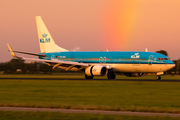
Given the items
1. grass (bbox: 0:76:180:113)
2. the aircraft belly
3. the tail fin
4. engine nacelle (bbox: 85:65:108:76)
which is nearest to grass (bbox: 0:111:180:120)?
grass (bbox: 0:76:180:113)

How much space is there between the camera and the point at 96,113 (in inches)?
581

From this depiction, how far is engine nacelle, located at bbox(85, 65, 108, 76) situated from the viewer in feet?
155

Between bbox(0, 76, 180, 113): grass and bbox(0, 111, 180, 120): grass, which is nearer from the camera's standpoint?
bbox(0, 111, 180, 120): grass

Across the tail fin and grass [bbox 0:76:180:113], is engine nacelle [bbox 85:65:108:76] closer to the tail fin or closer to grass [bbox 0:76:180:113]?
the tail fin

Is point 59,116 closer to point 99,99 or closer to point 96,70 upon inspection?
point 99,99

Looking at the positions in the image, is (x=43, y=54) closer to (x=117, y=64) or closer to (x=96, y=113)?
(x=117, y=64)

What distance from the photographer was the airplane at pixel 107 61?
1828 inches

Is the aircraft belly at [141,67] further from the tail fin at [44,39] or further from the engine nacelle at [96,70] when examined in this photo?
the tail fin at [44,39]

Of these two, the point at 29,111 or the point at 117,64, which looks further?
the point at 117,64

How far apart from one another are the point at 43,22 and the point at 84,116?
4774 centimetres

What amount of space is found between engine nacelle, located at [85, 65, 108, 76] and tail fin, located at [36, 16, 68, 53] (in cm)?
1108

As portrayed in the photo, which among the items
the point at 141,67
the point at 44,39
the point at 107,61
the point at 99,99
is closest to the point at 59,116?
the point at 99,99

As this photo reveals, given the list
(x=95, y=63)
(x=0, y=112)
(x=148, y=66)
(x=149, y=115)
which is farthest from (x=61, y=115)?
(x=95, y=63)

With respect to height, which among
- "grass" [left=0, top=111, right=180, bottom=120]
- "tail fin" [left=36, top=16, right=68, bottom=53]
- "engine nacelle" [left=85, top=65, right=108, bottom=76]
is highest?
"tail fin" [left=36, top=16, right=68, bottom=53]
